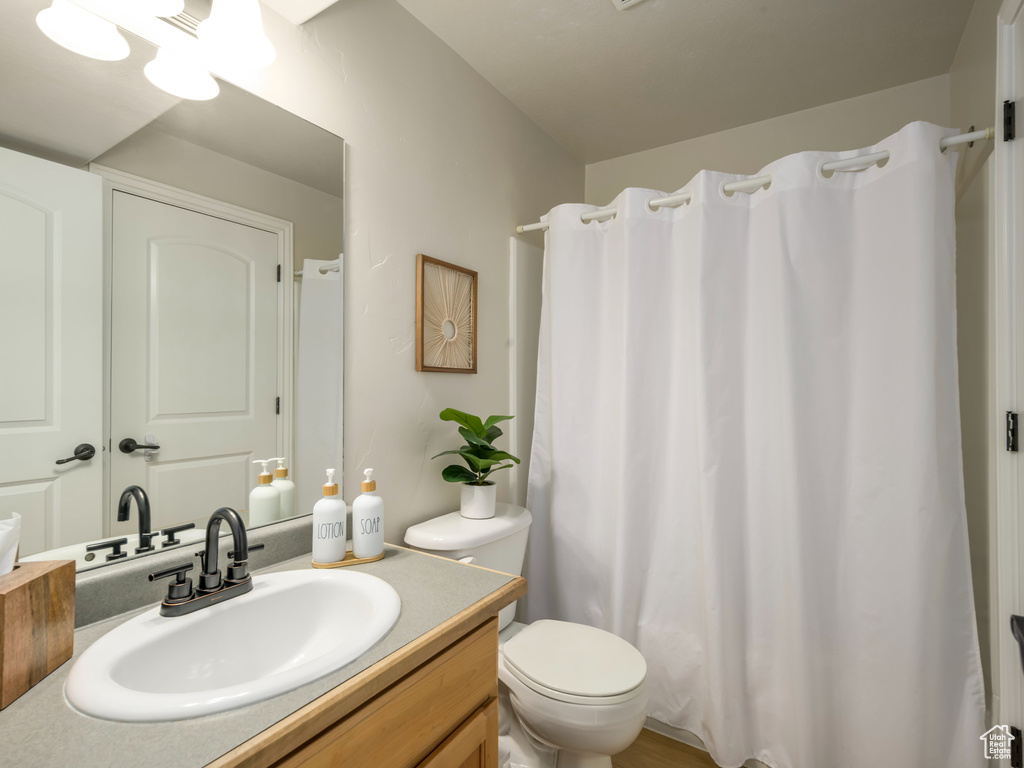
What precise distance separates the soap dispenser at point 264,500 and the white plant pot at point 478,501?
0.63m

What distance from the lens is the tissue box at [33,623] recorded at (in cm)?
64

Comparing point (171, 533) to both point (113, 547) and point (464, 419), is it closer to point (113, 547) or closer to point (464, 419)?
point (113, 547)

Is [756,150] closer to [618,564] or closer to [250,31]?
[618,564]

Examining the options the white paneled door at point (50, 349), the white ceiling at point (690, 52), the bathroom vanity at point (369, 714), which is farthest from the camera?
the white ceiling at point (690, 52)

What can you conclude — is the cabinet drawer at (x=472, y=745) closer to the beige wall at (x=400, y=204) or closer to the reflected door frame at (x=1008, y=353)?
the beige wall at (x=400, y=204)

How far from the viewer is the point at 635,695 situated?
1.31 m

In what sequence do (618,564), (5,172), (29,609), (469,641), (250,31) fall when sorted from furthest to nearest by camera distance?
(618,564) < (250,31) < (469,641) < (5,172) < (29,609)

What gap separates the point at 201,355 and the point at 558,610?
1565mm

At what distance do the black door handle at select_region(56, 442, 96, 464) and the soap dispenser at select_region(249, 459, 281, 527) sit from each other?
0.31 meters

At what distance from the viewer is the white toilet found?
129 cm

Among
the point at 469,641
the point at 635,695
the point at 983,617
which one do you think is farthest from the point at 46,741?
the point at 983,617

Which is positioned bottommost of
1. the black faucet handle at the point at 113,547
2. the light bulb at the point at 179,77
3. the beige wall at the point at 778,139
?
the black faucet handle at the point at 113,547

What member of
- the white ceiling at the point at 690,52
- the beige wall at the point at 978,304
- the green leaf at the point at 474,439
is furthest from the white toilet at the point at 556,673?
the white ceiling at the point at 690,52
